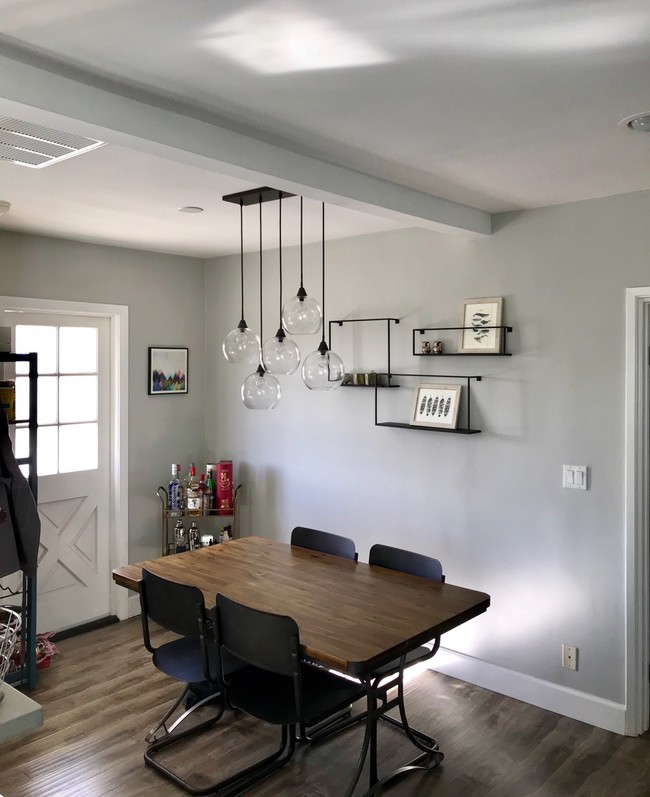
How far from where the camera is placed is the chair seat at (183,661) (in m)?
2.77

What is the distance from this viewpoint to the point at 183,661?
9.56ft

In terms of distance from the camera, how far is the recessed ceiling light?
207 centimetres

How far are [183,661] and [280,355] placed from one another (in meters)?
1.37

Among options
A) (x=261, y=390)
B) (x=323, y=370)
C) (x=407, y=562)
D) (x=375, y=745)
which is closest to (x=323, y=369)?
(x=323, y=370)

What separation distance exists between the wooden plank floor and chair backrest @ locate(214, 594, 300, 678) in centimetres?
67

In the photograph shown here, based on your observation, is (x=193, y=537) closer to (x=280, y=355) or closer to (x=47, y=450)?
(x=47, y=450)

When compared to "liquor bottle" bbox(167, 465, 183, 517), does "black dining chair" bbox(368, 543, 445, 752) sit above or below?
below

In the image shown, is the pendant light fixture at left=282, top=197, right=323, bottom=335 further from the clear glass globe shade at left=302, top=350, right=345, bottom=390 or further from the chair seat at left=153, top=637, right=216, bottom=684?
the chair seat at left=153, top=637, right=216, bottom=684

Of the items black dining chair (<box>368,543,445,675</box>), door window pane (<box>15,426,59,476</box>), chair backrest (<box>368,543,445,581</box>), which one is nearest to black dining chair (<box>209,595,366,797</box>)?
black dining chair (<box>368,543,445,675</box>)

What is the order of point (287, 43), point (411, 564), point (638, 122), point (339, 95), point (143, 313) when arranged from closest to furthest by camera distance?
point (287, 43), point (339, 95), point (638, 122), point (411, 564), point (143, 313)

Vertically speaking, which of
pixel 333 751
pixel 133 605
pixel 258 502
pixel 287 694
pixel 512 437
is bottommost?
pixel 333 751

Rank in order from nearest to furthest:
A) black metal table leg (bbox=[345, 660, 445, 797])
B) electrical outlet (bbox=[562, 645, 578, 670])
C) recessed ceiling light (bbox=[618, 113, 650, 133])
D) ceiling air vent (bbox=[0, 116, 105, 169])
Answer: recessed ceiling light (bbox=[618, 113, 650, 133]) < ceiling air vent (bbox=[0, 116, 105, 169]) < black metal table leg (bbox=[345, 660, 445, 797]) < electrical outlet (bbox=[562, 645, 578, 670])

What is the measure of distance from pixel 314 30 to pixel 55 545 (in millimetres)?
3636

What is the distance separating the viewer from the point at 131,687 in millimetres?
3615
